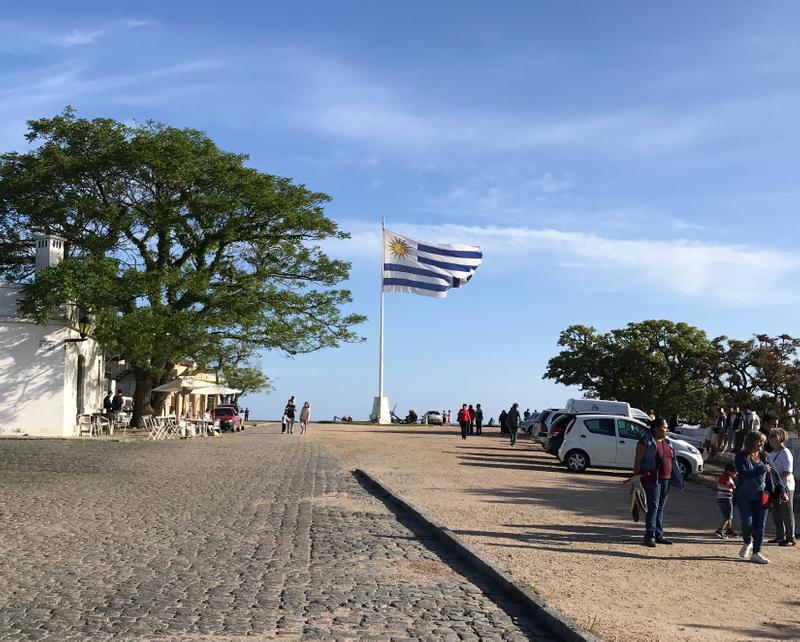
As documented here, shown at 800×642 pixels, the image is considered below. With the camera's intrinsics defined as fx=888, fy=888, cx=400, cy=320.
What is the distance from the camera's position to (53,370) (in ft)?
102

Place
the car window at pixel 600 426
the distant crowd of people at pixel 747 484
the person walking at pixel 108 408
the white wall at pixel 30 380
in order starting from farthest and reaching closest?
the person walking at pixel 108 408 → the white wall at pixel 30 380 → the car window at pixel 600 426 → the distant crowd of people at pixel 747 484

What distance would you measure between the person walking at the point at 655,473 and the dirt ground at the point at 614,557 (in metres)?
0.27

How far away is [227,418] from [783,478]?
38.8 meters

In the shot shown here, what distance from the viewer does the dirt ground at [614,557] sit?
6996 millimetres

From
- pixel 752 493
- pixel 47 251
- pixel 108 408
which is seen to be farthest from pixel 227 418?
pixel 752 493

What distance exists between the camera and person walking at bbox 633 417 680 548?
36.6 feet

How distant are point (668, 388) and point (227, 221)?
32571mm

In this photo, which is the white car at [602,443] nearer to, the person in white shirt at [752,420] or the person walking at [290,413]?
the person in white shirt at [752,420]

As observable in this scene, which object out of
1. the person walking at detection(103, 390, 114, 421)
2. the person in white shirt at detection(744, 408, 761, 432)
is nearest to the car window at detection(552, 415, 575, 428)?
the person in white shirt at detection(744, 408, 761, 432)

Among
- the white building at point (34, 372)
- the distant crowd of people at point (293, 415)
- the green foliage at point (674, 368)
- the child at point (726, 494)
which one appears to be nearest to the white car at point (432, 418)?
the green foliage at point (674, 368)

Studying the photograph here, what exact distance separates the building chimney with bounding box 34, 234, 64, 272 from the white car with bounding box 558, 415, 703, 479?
20.1 m

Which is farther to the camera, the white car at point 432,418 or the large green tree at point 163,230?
the white car at point 432,418

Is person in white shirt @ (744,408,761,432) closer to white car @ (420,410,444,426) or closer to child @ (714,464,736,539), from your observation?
child @ (714,464,736,539)

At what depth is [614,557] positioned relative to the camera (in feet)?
33.1
